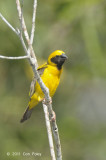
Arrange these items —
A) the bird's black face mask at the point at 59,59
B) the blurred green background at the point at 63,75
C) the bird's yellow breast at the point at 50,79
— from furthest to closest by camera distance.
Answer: the blurred green background at the point at 63,75 → the bird's black face mask at the point at 59,59 → the bird's yellow breast at the point at 50,79

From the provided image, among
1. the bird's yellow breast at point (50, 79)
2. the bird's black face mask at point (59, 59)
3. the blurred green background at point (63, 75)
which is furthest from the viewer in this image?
the blurred green background at point (63, 75)

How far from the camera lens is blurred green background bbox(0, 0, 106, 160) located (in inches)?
276

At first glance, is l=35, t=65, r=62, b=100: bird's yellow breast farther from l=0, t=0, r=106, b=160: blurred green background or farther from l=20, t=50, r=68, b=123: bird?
l=0, t=0, r=106, b=160: blurred green background

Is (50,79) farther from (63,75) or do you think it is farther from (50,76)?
(63,75)

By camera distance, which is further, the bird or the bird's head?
the bird's head

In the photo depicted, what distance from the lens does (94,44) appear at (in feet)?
22.7

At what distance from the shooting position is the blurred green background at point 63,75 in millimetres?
7016

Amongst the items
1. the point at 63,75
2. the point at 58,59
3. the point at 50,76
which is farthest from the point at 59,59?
the point at 63,75

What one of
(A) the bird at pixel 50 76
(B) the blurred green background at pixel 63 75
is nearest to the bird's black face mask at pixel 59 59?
(A) the bird at pixel 50 76

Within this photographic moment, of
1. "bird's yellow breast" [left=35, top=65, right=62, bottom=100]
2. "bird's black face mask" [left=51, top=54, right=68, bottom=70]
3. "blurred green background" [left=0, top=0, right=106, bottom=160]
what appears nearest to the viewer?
"bird's yellow breast" [left=35, top=65, right=62, bottom=100]

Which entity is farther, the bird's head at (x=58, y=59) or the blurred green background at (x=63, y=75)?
the blurred green background at (x=63, y=75)

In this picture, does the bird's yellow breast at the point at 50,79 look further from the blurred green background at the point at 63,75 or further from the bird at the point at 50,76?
the blurred green background at the point at 63,75

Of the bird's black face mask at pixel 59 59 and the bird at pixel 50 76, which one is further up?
the bird's black face mask at pixel 59 59

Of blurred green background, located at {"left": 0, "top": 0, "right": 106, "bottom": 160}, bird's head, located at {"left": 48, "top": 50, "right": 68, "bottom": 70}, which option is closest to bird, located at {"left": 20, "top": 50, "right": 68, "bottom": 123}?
bird's head, located at {"left": 48, "top": 50, "right": 68, "bottom": 70}
